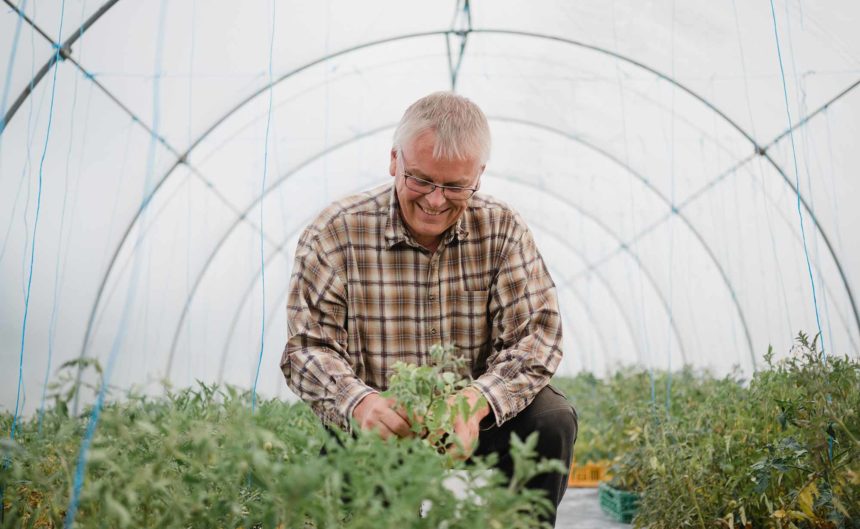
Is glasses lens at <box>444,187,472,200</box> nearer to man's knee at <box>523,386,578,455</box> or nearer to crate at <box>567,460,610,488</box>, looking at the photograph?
man's knee at <box>523,386,578,455</box>

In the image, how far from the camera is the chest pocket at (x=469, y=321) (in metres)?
2.10

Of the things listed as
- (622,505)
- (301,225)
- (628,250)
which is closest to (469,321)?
(622,505)

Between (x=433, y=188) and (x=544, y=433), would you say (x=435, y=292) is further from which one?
(x=544, y=433)

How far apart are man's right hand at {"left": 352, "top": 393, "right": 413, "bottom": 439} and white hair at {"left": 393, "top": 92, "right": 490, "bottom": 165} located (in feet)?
2.08

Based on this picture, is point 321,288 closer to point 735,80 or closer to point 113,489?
point 113,489

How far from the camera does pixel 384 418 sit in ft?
5.31

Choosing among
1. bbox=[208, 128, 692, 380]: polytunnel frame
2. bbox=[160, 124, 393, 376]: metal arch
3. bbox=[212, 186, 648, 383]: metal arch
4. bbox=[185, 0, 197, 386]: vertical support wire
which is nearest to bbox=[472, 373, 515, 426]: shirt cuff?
bbox=[185, 0, 197, 386]: vertical support wire

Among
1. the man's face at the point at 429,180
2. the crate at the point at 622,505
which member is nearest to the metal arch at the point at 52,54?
the man's face at the point at 429,180

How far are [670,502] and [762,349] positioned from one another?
4.39 m

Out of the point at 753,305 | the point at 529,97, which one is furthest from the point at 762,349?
the point at 529,97

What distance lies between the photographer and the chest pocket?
2.10 meters

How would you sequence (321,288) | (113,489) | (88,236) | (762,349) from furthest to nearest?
(762,349) → (88,236) → (321,288) → (113,489)

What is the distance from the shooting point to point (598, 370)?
11.6 m

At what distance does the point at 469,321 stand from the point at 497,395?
351mm
